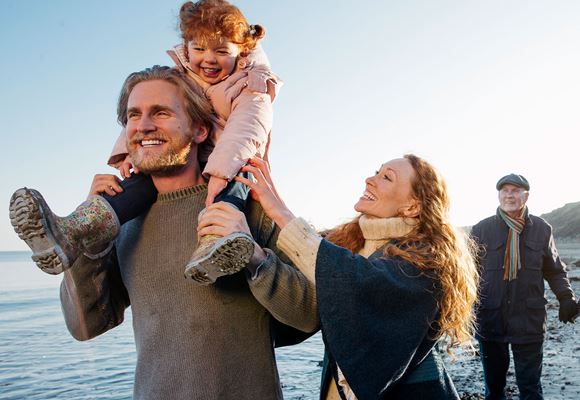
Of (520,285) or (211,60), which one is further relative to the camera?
(520,285)

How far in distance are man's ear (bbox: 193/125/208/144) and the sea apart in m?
6.52

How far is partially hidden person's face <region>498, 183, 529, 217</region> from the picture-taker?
6.44m

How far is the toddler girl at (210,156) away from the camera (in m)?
2.07

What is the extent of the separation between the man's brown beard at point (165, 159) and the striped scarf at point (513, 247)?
4805mm

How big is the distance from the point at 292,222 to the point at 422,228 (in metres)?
1.03

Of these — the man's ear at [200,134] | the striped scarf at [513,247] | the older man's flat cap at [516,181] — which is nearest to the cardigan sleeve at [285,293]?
the man's ear at [200,134]

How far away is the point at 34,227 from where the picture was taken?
206cm

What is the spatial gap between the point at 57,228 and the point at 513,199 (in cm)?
550

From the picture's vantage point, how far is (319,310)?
7.68ft

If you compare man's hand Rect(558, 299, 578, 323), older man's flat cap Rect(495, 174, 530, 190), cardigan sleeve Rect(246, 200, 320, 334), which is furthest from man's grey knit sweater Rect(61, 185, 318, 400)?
man's hand Rect(558, 299, 578, 323)

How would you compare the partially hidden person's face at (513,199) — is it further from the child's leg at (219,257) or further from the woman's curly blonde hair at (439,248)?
the child's leg at (219,257)

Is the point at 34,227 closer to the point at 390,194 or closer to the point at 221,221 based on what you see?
the point at 221,221

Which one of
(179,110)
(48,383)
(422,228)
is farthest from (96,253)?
(48,383)

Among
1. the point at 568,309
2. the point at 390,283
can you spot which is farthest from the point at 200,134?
the point at 568,309
